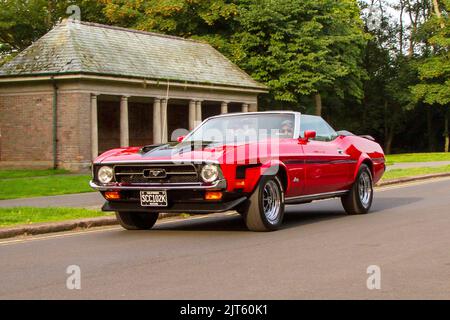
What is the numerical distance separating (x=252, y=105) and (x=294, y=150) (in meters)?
32.1

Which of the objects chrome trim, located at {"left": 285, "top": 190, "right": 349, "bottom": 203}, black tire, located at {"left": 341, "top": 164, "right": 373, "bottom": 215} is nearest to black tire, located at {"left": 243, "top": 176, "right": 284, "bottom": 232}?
chrome trim, located at {"left": 285, "top": 190, "right": 349, "bottom": 203}

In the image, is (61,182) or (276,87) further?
(276,87)

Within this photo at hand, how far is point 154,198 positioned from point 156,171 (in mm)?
365

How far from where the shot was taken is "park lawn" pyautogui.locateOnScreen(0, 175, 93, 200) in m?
19.1

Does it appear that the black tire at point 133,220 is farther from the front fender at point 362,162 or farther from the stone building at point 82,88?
the stone building at point 82,88

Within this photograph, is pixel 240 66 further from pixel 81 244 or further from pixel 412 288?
pixel 412 288

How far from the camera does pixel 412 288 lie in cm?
634

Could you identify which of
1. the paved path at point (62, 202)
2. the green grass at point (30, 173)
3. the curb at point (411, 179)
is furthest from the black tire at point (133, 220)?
the green grass at point (30, 173)

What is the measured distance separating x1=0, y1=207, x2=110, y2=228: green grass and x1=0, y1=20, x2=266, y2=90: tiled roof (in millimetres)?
18543

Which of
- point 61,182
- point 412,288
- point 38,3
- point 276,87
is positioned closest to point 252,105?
point 276,87

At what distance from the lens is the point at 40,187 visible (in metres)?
21.5

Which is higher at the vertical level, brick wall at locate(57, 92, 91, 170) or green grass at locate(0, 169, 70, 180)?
brick wall at locate(57, 92, 91, 170)

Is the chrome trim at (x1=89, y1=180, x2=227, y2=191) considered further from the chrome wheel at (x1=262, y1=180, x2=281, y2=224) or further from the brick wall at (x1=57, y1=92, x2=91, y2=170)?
the brick wall at (x1=57, y1=92, x2=91, y2=170)

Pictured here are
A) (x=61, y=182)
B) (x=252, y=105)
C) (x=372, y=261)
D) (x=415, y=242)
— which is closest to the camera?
(x=372, y=261)
